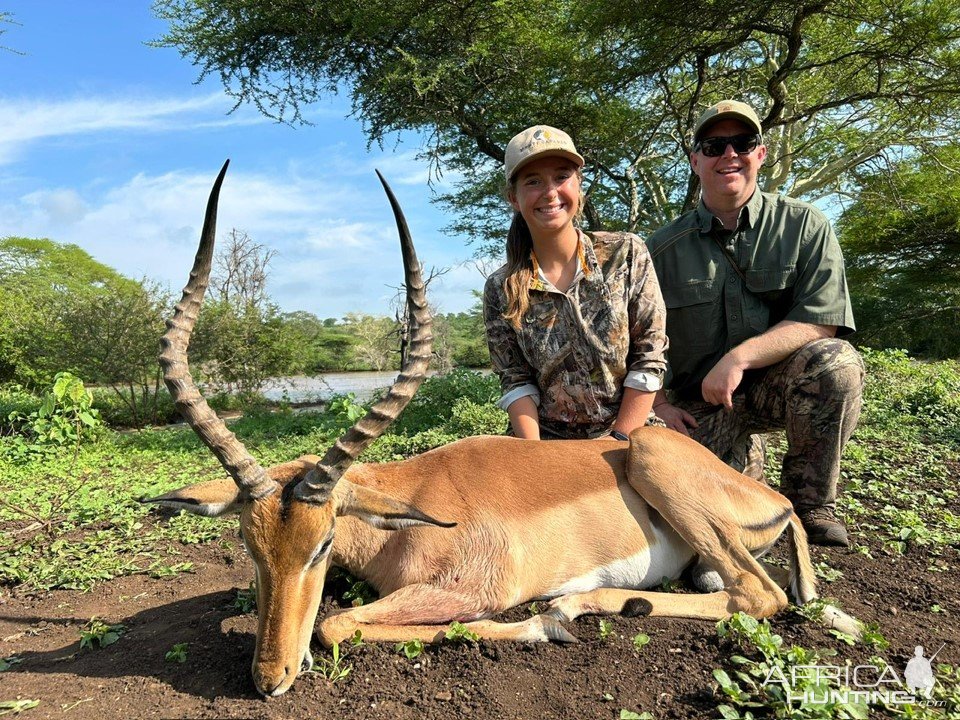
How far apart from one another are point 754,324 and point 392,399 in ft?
10.0

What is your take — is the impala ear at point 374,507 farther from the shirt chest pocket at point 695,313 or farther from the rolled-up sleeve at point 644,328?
the shirt chest pocket at point 695,313

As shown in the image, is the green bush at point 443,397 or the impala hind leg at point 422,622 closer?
the impala hind leg at point 422,622

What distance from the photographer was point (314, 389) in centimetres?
2238

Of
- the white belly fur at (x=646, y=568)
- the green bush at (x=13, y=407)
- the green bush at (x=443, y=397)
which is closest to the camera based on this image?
the white belly fur at (x=646, y=568)

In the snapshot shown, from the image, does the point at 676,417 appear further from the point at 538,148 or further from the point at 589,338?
the point at 538,148

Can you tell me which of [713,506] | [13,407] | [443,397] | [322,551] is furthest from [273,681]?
[13,407]

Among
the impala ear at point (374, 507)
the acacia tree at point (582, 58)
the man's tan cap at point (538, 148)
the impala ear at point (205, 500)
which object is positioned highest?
the acacia tree at point (582, 58)

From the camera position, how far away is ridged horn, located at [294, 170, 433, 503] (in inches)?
115

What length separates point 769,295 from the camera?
5012 millimetres

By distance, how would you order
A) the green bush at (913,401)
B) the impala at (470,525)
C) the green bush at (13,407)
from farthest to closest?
the green bush at (13,407) < the green bush at (913,401) < the impala at (470,525)

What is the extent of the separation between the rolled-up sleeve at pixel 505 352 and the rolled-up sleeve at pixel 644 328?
0.66 meters

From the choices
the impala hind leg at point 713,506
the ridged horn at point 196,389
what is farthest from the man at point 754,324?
the ridged horn at point 196,389

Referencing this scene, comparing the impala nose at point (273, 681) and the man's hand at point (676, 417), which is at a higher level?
the man's hand at point (676, 417)

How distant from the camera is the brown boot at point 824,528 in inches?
175
